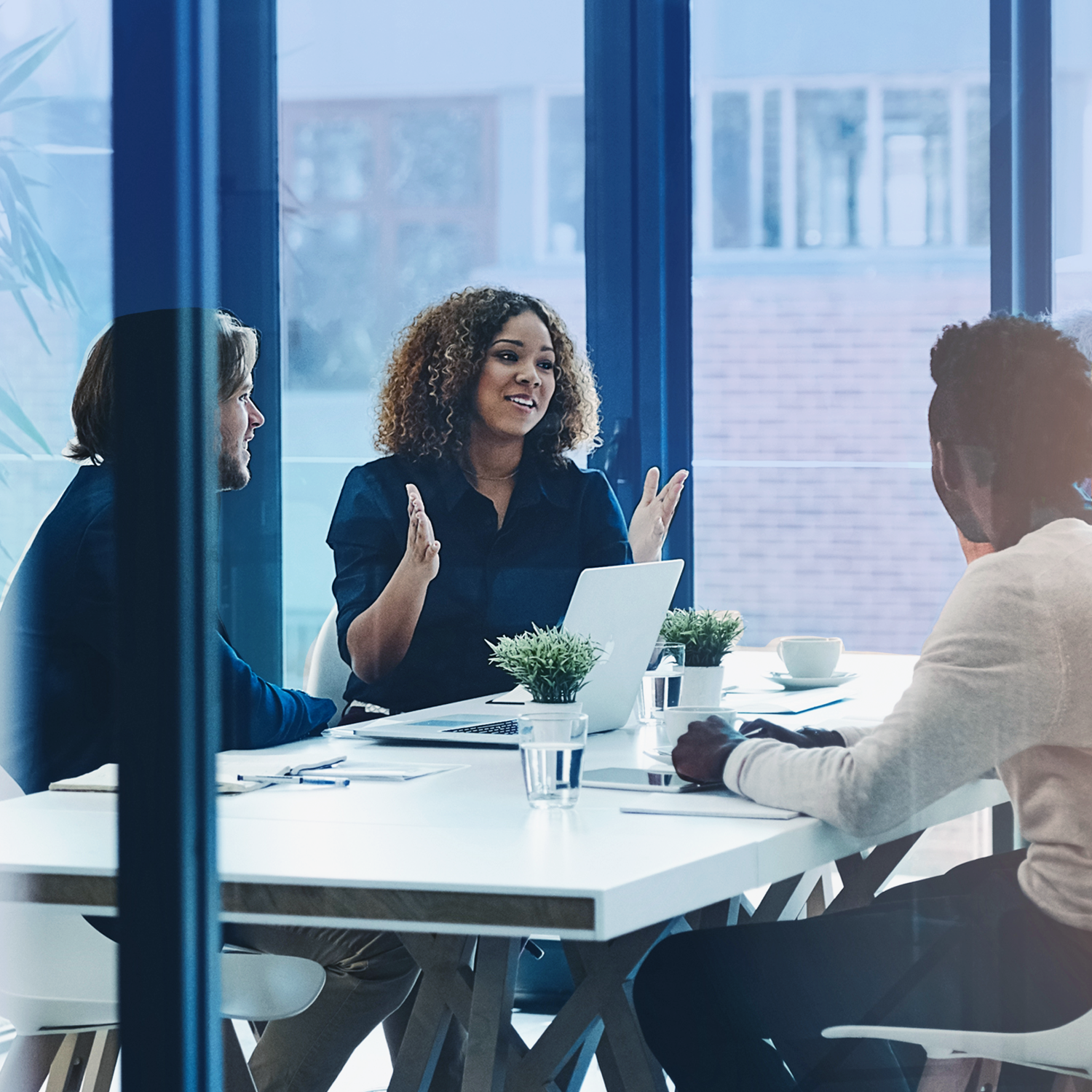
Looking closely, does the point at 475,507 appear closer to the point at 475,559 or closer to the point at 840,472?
the point at 475,559

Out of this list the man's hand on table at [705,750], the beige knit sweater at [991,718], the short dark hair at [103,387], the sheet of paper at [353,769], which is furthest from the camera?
the sheet of paper at [353,769]

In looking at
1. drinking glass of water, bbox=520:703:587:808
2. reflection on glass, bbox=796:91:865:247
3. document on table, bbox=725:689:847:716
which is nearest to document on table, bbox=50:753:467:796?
drinking glass of water, bbox=520:703:587:808

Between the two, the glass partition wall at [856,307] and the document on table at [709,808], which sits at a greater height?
the glass partition wall at [856,307]

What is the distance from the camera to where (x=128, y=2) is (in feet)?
4.02

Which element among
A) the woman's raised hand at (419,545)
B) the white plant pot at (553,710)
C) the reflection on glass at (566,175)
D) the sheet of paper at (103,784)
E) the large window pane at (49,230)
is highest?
the reflection on glass at (566,175)

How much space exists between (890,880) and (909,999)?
0.31m

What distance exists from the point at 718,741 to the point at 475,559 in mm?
1253

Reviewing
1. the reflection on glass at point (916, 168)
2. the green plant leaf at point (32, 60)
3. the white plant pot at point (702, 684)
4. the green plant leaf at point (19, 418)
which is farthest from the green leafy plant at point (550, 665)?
the green plant leaf at point (32, 60)

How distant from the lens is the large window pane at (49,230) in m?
1.28

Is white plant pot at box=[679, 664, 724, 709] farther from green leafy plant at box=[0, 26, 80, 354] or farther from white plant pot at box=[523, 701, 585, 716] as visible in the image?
green leafy plant at box=[0, 26, 80, 354]

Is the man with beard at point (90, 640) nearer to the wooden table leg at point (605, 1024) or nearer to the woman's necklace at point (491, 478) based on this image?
the wooden table leg at point (605, 1024)

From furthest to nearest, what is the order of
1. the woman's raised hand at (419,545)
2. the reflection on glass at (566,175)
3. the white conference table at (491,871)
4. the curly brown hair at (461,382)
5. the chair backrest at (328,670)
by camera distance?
the reflection on glass at (566,175) → the woman's raised hand at (419,545) → the curly brown hair at (461,382) → the chair backrest at (328,670) → the white conference table at (491,871)

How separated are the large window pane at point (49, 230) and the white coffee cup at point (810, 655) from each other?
41.9 inches

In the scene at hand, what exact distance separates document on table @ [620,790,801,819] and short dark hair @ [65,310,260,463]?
0.59 metres
